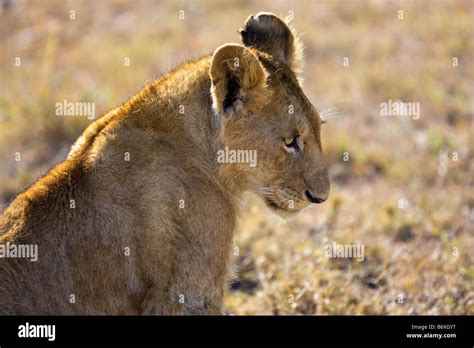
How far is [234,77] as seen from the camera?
5094mm

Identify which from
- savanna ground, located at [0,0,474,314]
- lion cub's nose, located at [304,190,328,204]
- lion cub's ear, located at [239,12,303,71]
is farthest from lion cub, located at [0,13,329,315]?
savanna ground, located at [0,0,474,314]

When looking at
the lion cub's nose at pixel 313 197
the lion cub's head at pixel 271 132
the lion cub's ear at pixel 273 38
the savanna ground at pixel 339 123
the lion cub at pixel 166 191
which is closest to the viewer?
the lion cub at pixel 166 191

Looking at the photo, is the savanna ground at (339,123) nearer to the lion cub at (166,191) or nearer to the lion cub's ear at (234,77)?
the lion cub at (166,191)

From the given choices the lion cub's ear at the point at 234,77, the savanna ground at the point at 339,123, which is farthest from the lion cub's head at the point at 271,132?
the savanna ground at the point at 339,123

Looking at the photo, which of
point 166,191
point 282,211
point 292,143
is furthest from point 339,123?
point 166,191

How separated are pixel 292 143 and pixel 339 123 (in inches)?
231

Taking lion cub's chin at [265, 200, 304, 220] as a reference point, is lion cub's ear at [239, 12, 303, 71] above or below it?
above

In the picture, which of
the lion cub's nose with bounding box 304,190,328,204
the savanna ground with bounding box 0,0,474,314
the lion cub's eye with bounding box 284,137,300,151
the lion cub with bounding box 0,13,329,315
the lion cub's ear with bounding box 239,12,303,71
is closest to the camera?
the lion cub with bounding box 0,13,329,315

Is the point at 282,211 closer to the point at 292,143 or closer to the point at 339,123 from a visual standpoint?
the point at 292,143

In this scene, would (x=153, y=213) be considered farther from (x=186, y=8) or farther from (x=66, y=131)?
(x=186, y=8)

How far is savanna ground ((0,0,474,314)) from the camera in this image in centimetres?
693

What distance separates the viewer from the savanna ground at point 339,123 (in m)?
6.93

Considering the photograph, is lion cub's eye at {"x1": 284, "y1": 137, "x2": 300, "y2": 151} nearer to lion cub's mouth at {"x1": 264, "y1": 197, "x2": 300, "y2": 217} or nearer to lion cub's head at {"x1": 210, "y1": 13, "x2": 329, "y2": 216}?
lion cub's head at {"x1": 210, "y1": 13, "x2": 329, "y2": 216}
